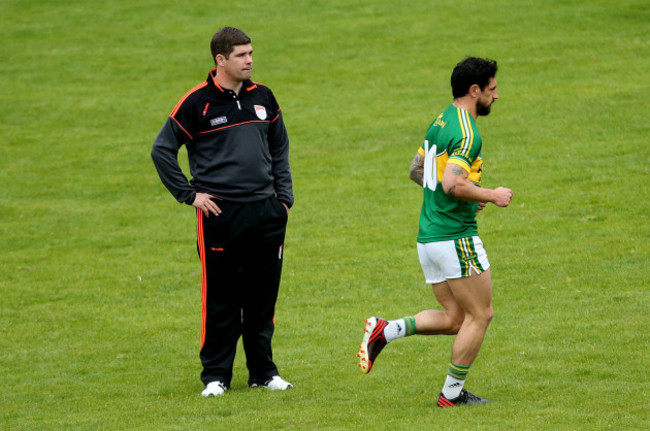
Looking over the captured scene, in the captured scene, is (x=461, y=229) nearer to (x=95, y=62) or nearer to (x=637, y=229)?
(x=637, y=229)

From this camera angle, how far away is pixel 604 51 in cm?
2191

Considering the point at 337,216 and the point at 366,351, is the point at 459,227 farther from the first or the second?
the point at 337,216

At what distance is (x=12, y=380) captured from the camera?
27.3 ft

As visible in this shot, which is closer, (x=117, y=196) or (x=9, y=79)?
(x=117, y=196)

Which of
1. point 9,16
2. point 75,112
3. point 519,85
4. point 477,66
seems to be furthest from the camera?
point 9,16

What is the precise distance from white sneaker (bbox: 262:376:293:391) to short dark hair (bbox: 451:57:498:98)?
106 inches

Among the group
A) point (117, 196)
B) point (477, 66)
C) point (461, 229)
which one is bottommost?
point (117, 196)

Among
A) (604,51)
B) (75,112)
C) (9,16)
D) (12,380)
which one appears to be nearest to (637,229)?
(12,380)

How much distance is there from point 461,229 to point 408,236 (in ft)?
22.7

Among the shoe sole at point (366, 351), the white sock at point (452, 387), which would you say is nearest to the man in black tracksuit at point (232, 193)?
the shoe sole at point (366, 351)

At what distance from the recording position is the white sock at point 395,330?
671 centimetres

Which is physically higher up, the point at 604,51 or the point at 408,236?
the point at 604,51

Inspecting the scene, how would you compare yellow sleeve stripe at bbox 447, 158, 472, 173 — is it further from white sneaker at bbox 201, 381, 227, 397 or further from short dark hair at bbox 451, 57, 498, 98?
white sneaker at bbox 201, 381, 227, 397

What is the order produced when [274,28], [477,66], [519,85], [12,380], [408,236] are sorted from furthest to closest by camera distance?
[274,28] < [519,85] < [408,236] < [12,380] < [477,66]
